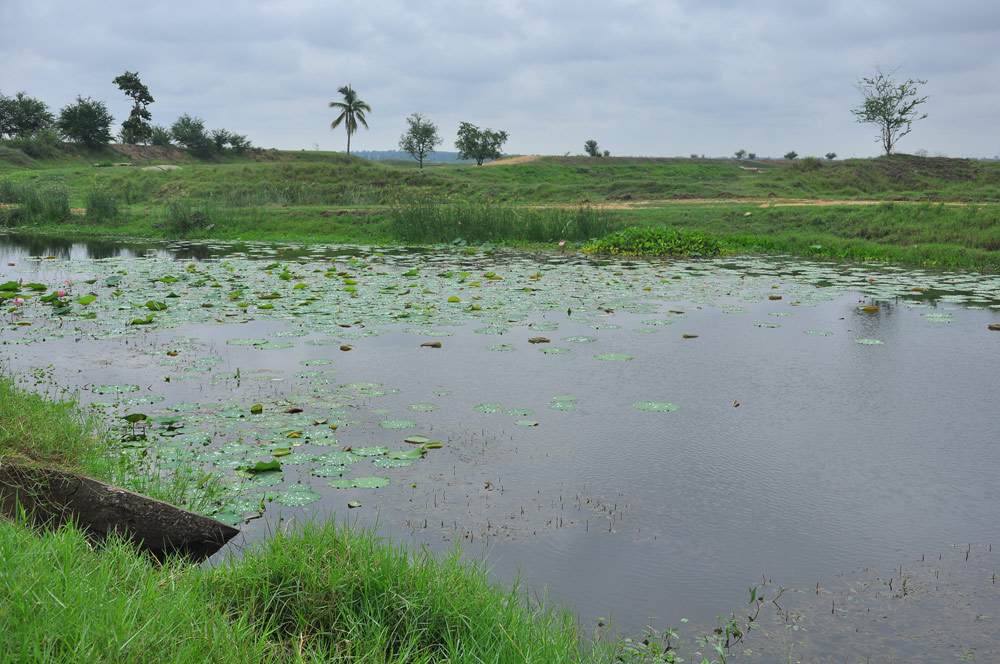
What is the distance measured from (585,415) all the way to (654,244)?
37.7 ft

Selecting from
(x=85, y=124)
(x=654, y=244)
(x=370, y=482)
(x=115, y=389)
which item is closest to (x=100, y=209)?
(x=654, y=244)

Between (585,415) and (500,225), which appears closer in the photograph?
(585,415)

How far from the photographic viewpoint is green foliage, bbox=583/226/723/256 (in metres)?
16.0

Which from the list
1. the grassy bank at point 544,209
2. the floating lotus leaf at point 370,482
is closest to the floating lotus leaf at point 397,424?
the floating lotus leaf at point 370,482

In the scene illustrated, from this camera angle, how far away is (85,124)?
54.1 meters

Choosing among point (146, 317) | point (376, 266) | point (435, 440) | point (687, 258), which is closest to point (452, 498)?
point (435, 440)

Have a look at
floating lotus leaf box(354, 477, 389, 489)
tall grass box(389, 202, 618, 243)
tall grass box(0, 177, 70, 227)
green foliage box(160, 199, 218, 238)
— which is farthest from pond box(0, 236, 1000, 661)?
tall grass box(0, 177, 70, 227)

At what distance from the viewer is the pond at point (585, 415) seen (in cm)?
340

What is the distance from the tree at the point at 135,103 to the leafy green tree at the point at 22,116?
554cm

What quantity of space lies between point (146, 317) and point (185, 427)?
4107 mm

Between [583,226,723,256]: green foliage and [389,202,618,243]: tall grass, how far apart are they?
1.79m

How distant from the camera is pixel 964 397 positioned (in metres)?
5.86

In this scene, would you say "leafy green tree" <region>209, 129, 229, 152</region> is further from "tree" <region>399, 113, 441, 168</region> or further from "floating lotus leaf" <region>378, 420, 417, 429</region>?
"floating lotus leaf" <region>378, 420, 417, 429</region>

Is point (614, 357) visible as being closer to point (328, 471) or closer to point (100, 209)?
point (328, 471)
